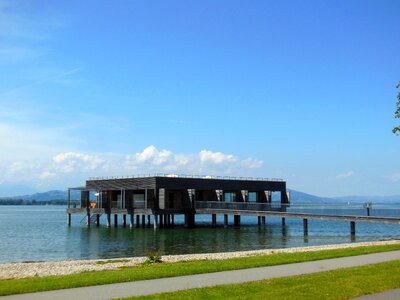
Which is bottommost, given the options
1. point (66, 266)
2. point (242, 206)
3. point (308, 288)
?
point (66, 266)

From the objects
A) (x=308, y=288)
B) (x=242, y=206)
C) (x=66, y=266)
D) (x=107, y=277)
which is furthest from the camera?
(x=242, y=206)

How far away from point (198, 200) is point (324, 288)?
54.6 metres

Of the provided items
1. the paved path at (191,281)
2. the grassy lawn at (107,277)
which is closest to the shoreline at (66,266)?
the grassy lawn at (107,277)

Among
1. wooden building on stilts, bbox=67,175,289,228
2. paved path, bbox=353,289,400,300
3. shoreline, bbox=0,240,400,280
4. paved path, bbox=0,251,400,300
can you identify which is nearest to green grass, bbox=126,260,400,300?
paved path, bbox=353,289,400,300

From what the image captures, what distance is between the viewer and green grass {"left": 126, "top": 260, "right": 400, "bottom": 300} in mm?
12055

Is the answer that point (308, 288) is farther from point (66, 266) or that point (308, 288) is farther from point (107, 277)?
point (66, 266)

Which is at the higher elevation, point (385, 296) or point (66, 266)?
point (385, 296)

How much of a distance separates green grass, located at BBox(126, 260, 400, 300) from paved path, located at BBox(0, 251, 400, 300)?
34.1 inches

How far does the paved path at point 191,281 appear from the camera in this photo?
12.8 meters

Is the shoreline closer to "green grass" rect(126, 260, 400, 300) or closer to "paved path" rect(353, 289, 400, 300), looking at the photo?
"green grass" rect(126, 260, 400, 300)

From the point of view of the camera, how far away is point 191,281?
48.3 ft

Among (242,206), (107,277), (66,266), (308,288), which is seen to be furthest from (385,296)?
(242,206)

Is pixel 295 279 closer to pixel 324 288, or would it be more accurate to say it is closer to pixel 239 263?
pixel 324 288

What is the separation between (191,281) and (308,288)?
11.5ft
